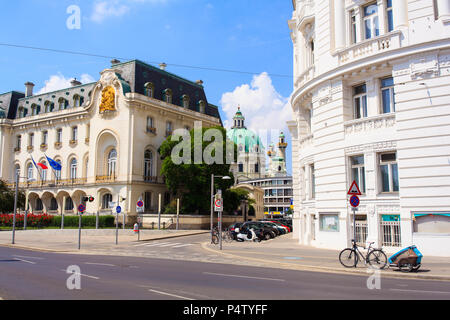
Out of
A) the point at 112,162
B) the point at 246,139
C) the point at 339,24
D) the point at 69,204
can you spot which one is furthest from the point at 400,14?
the point at 246,139

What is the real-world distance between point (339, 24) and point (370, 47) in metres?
2.67

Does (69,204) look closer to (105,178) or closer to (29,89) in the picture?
(105,178)

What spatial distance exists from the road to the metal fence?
744 cm

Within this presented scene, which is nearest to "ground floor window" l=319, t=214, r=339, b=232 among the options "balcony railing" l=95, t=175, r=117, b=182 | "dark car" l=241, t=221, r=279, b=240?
"dark car" l=241, t=221, r=279, b=240

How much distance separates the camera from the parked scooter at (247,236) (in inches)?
1257

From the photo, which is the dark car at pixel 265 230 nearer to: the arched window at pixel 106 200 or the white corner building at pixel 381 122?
the white corner building at pixel 381 122

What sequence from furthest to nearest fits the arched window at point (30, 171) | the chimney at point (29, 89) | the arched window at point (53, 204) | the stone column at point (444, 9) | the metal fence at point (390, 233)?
the chimney at point (29, 89) → the arched window at point (30, 171) → the arched window at point (53, 204) → the metal fence at point (390, 233) → the stone column at point (444, 9)


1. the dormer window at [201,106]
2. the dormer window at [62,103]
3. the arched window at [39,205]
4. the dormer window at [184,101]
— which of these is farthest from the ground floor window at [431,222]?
the arched window at [39,205]

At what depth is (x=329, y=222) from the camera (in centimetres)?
2339

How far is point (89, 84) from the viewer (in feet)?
206

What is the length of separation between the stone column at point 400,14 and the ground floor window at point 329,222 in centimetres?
1032

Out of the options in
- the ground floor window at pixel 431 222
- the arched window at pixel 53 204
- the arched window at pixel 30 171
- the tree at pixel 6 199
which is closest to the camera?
the ground floor window at pixel 431 222

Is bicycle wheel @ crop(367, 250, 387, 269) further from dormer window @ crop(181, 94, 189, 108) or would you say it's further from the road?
dormer window @ crop(181, 94, 189, 108)
